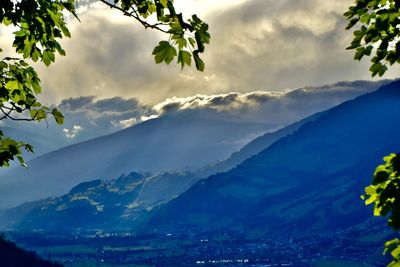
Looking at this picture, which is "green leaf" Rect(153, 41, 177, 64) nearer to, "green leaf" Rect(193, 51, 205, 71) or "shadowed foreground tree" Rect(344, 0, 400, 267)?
"green leaf" Rect(193, 51, 205, 71)

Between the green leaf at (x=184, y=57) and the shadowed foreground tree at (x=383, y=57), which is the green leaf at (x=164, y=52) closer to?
the green leaf at (x=184, y=57)

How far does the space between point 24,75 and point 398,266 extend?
10792mm

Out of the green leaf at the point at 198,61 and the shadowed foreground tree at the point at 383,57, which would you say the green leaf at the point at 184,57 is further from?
the shadowed foreground tree at the point at 383,57

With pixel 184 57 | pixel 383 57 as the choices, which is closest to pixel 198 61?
pixel 184 57

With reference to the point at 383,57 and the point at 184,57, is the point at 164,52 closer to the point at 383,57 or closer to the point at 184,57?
the point at 184,57

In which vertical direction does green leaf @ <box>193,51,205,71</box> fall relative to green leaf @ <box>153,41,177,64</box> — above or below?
below

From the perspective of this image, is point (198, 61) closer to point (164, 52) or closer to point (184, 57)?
point (184, 57)

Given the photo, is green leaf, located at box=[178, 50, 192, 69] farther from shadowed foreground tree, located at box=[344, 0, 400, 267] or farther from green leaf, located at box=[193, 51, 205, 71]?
shadowed foreground tree, located at box=[344, 0, 400, 267]

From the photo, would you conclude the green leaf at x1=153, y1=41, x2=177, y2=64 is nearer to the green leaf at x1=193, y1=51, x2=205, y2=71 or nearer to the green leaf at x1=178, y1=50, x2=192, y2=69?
the green leaf at x1=178, y1=50, x2=192, y2=69

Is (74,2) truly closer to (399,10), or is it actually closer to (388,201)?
(399,10)

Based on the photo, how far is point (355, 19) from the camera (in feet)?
47.4

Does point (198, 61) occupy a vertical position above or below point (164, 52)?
below

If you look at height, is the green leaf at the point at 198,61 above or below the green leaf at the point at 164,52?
below

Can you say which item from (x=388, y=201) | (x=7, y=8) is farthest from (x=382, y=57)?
(x=7, y=8)
